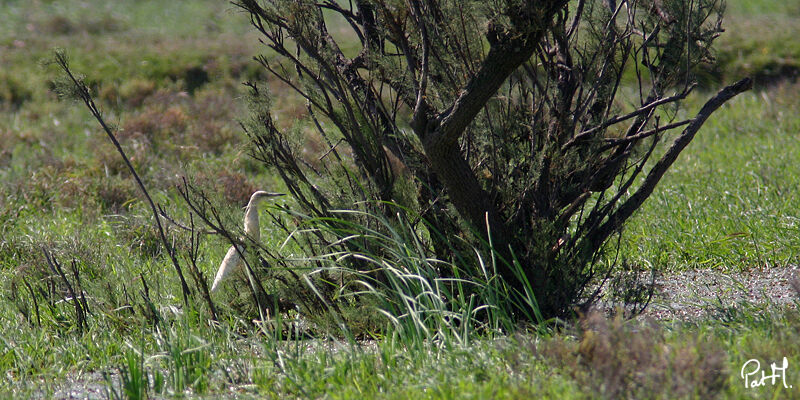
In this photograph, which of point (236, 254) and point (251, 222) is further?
point (251, 222)

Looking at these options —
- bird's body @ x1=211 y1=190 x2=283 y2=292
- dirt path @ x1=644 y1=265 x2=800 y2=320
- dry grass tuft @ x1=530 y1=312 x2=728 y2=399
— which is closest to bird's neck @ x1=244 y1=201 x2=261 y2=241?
bird's body @ x1=211 y1=190 x2=283 y2=292

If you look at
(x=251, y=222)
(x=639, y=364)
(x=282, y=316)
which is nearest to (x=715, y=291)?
(x=639, y=364)

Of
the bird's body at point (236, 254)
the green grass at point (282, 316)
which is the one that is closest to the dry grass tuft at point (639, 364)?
the green grass at point (282, 316)

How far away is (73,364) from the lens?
349cm

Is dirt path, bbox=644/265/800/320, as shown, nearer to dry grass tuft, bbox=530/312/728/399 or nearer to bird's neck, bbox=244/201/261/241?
dry grass tuft, bbox=530/312/728/399

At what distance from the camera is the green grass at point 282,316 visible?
Answer: 2666 mm

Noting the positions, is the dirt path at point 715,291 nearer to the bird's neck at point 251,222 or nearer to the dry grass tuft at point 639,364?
the dry grass tuft at point 639,364

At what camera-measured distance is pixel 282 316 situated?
157 inches

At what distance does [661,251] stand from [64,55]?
3555 mm

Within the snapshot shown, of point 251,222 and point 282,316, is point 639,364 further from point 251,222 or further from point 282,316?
point 251,222

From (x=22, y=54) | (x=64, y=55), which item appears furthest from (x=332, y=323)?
(x=22, y=54)

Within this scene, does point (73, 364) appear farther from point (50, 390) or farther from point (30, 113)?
point (30, 113)

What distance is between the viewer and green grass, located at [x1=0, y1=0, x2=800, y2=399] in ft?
8.75

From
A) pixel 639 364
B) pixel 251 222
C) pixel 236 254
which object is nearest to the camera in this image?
pixel 639 364
